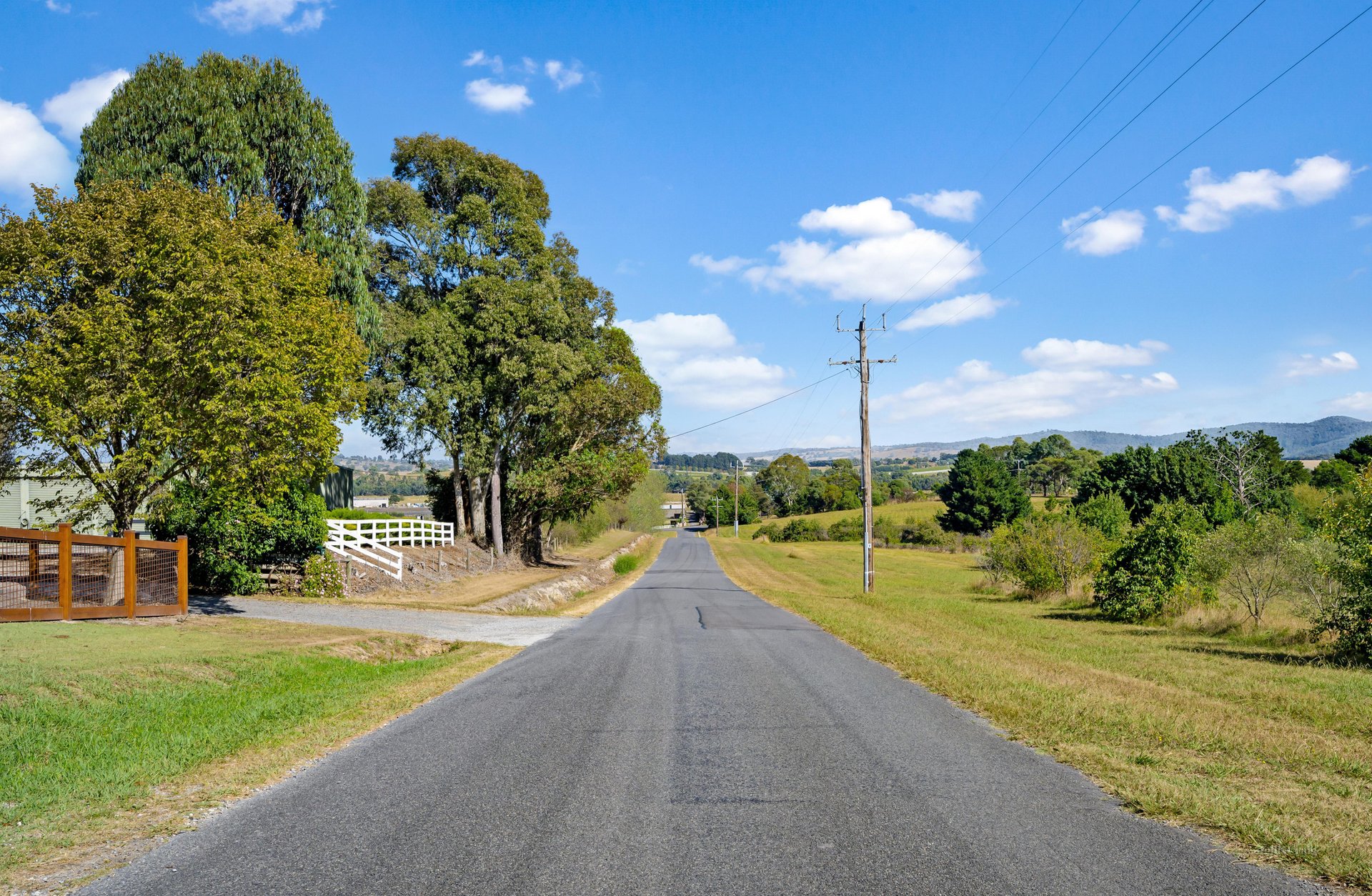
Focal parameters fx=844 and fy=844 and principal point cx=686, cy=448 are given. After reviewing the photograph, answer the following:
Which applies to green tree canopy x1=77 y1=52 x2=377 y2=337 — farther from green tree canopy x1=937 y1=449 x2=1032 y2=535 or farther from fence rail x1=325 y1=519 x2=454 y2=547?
green tree canopy x1=937 y1=449 x2=1032 y2=535

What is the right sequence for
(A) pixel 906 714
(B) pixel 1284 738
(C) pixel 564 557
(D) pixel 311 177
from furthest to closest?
(C) pixel 564 557 < (D) pixel 311 177 < (A) pixel 906 714 < (B) pixel 1284 738

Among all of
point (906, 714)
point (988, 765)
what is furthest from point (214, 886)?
point (906, 714)

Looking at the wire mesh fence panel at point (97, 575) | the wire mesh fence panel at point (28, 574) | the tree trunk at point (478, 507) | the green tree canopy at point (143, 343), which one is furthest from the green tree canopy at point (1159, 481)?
the wire mesh fence panel at point (28, 574)

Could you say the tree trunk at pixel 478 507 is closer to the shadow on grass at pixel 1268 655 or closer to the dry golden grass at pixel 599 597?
the dry golden grass at pixel 599 597

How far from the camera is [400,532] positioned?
34.4m

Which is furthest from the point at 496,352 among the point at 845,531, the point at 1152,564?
the point at 845,531

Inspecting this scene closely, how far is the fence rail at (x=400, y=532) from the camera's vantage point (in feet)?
104

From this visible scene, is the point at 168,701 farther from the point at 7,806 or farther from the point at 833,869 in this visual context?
the point at 833,869

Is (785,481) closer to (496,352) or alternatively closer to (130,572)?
(496,352)

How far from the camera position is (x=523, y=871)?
4.77 metres

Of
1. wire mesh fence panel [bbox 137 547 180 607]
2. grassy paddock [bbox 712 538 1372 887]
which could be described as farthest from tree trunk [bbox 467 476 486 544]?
wire mesh fence panel [bbox 137 547 180 607]

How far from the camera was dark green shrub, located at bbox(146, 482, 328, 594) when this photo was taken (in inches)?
860

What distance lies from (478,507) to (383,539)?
363 inches

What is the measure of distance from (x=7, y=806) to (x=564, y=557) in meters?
54.2
